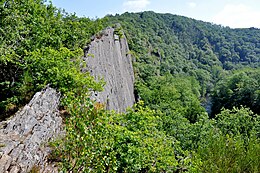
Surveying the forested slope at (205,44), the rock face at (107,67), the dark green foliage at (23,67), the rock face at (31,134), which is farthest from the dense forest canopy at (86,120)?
the forested slope at (205,44)

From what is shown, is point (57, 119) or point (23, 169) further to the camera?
point (57, 119)

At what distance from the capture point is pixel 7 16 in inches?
434

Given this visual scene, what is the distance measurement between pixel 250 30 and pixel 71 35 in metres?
162

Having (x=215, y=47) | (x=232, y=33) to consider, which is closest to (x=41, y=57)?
(x=215, y=47)

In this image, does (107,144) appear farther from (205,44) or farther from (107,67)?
(205,44)

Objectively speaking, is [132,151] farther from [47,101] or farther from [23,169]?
[23,169]

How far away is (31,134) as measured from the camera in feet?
25.7

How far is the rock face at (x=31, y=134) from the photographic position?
6.69m

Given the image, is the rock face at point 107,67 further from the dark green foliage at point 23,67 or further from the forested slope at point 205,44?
the forested slope at point 205,44

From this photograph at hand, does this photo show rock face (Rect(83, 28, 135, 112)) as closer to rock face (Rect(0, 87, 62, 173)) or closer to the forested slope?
rock face (Rect(0, 87, 62, 173))

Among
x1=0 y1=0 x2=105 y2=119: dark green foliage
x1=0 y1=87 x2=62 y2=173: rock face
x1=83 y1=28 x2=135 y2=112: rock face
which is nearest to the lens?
x1=0 y1=87 x2=62 y2=173: rock face

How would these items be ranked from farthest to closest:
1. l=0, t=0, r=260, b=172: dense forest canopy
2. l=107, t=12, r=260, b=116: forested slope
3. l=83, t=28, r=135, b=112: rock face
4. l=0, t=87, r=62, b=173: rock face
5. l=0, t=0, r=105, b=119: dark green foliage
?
l=107, t=12, r=260, b=116: forested slope → l=83, t=28, r=135, b=112: rock face → l=0, t=0, r=105, b=119: dark green foliage → l=0, t=0, r=260, b=172: dense forest canopy → l=0, t=87, r=62, b=173: rock face

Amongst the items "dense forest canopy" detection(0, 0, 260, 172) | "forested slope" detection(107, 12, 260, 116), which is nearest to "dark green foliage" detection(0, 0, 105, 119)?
"dense forest canopy" detection(0, 0, 260, 172)

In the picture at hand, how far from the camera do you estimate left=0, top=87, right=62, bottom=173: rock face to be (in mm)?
6688
